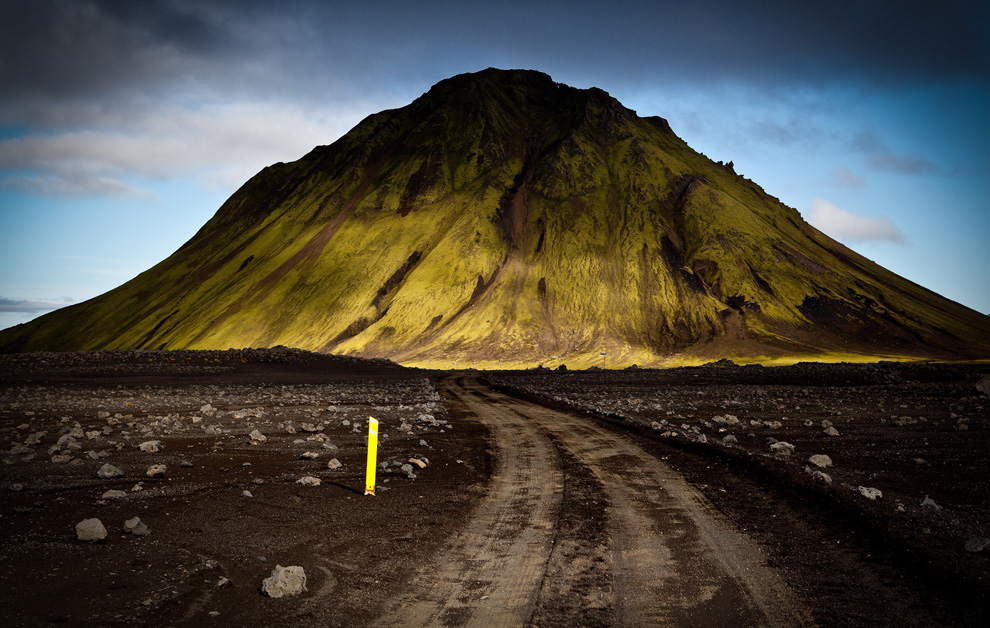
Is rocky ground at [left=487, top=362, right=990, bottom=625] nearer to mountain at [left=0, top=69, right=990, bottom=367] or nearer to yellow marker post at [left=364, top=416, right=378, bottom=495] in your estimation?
yellow marker post at [left=364, top=416, right=378, bottom=495]

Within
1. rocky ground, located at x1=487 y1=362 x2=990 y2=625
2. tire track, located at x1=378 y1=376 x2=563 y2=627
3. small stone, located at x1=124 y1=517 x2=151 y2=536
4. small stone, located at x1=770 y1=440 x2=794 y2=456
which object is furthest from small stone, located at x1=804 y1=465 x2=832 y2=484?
small stone, located at x1=124 y1=517 x2=151 y2=536

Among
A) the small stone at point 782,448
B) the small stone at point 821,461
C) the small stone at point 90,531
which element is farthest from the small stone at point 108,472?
the small stone at point 782,448

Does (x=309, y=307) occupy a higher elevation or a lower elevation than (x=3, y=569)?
higher

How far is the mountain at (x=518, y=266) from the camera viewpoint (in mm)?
104688

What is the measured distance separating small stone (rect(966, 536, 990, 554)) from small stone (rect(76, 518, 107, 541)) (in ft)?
32.0

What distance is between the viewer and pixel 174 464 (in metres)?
10.9

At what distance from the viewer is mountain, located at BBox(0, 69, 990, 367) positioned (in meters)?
105

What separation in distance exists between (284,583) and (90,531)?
8.84ft

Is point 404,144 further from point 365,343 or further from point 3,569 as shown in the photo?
point 3,569

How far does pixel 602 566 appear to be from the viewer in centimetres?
616

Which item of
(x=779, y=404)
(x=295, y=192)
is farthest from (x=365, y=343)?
(x=779, y=404)

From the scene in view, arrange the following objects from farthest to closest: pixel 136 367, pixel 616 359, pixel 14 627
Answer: pixel 616 359 < pixel 136 367 < pixel 14 627

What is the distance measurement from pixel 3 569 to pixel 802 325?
382 feet

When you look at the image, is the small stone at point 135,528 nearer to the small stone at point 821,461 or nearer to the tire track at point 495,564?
the tire track at point 495,564
